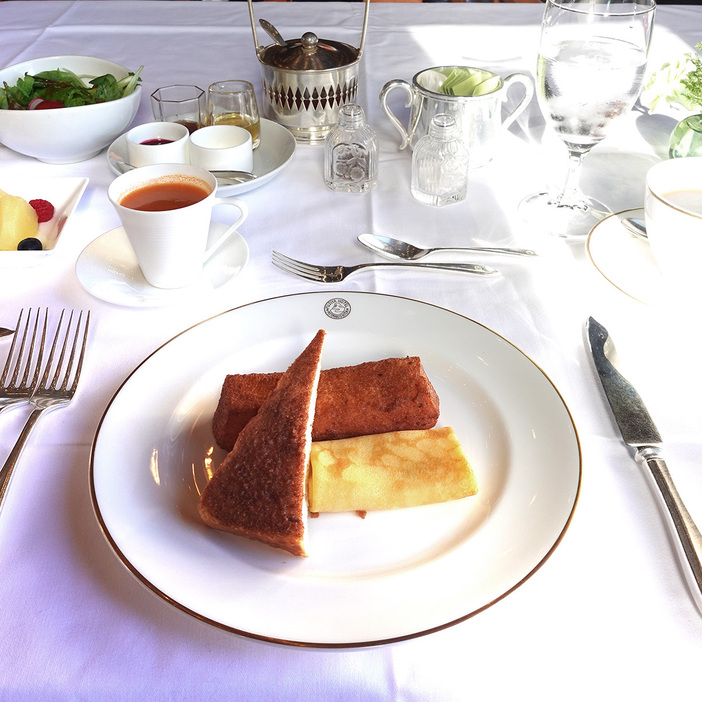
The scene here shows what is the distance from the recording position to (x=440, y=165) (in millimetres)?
1256

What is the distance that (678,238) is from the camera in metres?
0.90

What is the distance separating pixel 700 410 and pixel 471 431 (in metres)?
0.31

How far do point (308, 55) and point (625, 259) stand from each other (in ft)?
2.87

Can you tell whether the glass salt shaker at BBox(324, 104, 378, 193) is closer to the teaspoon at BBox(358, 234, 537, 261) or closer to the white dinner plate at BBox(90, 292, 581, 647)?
the teaspoon at BBox(358, 234, 537, 261)

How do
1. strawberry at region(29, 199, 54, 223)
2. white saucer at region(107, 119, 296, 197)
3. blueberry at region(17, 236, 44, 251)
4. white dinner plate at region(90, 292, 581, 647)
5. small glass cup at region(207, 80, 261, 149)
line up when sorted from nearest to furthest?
white dinner plate at region(90, 292, 581, 647) < blueberry at region(17, 236, 44, 251) < strawberry at region(29, 199, 54, 223) < white saucer at region(107, 119, 296, 197) < small glass cup at region(207, 80, 261, 149)

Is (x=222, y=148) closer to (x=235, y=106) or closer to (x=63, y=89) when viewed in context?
(x=235, y=106)

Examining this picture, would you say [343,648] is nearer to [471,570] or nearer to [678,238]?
[471,570]

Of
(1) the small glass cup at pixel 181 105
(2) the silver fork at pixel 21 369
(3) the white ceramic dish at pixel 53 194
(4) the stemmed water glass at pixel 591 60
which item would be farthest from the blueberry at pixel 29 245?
(4) the stemmed water glass at pixel 591 60

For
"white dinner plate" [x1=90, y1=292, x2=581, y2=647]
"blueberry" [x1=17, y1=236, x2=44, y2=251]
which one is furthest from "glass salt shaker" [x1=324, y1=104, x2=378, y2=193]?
"blueberry" [x1=17, y1=236, x2=44, y2=251]

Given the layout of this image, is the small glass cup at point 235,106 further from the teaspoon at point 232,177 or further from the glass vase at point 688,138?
the glass vase at point 688,138

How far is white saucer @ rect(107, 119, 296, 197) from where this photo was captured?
1273 mm

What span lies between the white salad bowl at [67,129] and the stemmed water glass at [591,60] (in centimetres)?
90

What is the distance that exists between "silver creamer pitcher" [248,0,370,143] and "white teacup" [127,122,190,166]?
1.00ft

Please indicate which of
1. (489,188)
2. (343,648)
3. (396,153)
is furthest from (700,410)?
(396,153)
